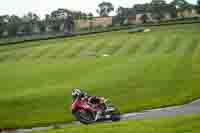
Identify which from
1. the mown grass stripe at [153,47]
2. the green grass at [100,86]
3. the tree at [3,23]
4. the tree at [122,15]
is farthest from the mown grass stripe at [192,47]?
the tree at [122,15]

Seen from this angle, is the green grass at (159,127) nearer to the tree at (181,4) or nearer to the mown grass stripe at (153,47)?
the mown grass stripe at (153,47)

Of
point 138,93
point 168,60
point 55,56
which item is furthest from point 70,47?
point 138,93

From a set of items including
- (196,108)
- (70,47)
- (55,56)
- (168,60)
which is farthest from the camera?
(70,47)

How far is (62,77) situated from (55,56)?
1148 inches

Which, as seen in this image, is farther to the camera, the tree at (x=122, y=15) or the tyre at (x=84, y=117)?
the tree at (x=122, y=15)

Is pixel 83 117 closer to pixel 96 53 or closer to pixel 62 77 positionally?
pixel 62 77

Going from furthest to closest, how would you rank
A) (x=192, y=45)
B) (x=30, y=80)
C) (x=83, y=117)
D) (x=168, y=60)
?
(x=192, y=45)
(x=168, y=60)
(x=30, y=80)
(x=83, y=117)

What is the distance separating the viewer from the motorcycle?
19.5m

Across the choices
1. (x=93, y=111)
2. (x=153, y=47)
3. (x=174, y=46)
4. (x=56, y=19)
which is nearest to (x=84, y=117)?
(x=93, y=111)

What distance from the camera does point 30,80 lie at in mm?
37031

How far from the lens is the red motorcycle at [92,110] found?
1947 cm

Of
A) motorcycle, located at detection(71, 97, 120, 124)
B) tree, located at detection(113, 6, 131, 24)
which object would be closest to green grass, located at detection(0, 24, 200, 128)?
motorcycle, located at detection(71, 97, 120, 124)

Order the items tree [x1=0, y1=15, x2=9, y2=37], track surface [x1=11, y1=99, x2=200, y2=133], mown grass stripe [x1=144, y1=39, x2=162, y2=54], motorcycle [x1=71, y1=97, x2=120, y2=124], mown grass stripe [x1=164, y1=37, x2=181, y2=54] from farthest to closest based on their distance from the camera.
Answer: tree [x1=0, y1=15, x2=9, y2=37] < mown grass stripe [x1=144, y1=39, x2=162, y2=54] < mown grass stripe [x1=164, y1=37, x2=181, y2=54] < track surface [x1=11, y1=99, x2=200, y2=133] < motorcycle [x1=71, y1=97, x2=120, y2=124]

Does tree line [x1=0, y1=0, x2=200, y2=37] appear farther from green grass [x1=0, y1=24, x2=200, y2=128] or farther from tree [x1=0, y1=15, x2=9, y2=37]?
green grass [x1=0, y1=24, x2=200, y2=128]
